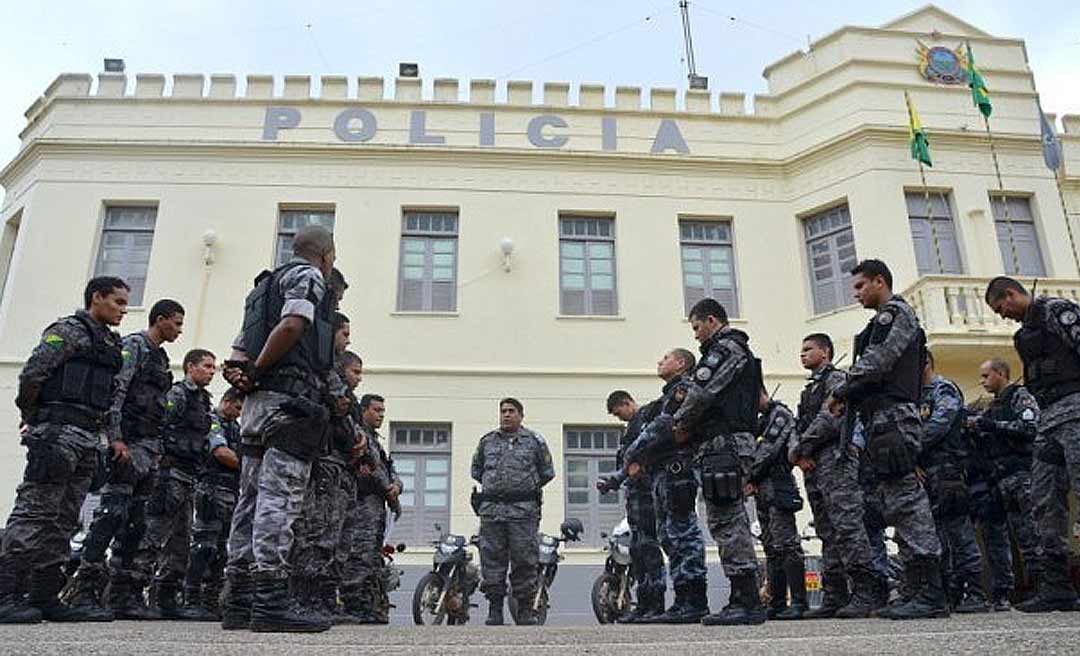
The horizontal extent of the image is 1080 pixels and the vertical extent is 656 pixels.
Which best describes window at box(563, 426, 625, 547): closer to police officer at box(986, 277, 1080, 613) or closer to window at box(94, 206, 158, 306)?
police officer at box(986, 277, 1080, 613)

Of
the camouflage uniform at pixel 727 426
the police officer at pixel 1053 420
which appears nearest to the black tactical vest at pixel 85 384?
the camouflage uniform at pixel 727 426

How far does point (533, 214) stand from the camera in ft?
43.4

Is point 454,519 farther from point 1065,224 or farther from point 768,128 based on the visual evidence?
point 1065,224

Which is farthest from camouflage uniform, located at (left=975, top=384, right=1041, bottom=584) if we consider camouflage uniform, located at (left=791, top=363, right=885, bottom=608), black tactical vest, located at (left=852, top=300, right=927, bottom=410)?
black tactical vest, located at (left=852, top=300, right=927, bottom=410)

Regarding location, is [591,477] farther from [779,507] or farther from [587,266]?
[779,507]

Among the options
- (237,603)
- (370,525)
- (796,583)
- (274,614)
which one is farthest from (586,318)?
(274,614)

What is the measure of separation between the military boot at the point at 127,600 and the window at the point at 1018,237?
519 inches

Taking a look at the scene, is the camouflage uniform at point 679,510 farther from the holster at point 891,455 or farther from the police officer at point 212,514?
the police officer at point 212,514

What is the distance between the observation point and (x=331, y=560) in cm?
520

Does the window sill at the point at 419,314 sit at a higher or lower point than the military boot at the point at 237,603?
higher

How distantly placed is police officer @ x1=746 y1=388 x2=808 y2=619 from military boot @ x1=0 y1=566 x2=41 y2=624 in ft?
14.6

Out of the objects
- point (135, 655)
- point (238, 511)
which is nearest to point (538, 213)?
point (238, 511)

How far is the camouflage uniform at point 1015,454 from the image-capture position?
5.74 m

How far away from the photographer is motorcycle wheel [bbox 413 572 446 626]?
23.7 ft
